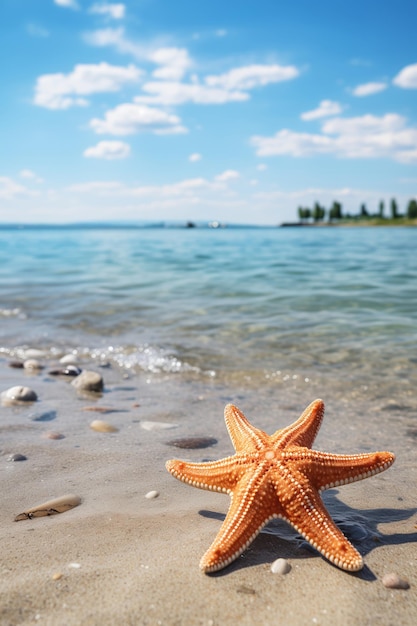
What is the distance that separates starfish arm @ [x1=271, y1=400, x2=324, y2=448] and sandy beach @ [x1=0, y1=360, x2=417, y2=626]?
1.69ft

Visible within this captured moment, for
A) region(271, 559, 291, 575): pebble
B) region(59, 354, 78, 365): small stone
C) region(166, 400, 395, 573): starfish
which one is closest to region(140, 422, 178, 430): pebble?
region(166, 400, 395, 573): starfish

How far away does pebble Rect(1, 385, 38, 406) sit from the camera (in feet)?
18.6

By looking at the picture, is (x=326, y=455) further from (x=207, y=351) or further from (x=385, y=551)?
(x=207, y=351)

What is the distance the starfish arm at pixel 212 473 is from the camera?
3027 millimetres

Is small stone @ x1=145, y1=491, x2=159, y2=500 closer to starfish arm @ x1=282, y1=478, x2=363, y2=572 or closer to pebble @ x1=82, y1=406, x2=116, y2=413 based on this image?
starfish arm @ x1=282, y1=478, x2=363, y2=572

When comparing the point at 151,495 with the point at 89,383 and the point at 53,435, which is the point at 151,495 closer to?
the point at 53,435

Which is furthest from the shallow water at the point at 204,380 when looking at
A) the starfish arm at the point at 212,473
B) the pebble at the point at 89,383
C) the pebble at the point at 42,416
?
the starfish arm at the point at 212,473

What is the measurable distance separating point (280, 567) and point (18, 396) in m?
3.85

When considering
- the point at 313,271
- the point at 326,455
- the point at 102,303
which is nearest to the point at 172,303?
the point at 102,303

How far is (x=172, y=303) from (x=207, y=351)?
469cm

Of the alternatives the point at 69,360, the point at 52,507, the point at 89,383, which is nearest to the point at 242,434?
the point at 52,507

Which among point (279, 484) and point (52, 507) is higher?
point (279, 484)

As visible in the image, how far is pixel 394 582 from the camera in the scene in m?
2.64

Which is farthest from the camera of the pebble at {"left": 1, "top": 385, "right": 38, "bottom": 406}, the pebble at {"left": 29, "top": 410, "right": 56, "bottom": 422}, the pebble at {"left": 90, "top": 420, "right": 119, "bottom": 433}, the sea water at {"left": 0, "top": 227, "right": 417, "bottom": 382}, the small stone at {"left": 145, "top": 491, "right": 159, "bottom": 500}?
the sea water at {"left": 0, "top": 227, "right": 417, "bottom": 382}
